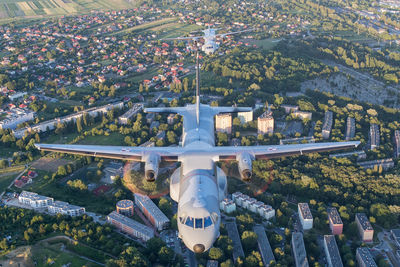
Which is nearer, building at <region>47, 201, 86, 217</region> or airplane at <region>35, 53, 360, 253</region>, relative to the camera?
airplane at <region>35, 53, 360, 253</region>

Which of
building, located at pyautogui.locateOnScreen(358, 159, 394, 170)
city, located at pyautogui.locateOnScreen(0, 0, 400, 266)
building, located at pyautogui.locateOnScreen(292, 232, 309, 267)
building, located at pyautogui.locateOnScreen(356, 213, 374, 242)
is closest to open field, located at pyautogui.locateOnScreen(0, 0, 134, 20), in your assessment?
city, located at pyautogui.locateOnScreen(0, 0, 400, 266)

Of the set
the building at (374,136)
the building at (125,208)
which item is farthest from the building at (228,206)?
the building at (374,136)

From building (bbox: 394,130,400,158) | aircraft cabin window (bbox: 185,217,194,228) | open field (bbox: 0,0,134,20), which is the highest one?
aircraft cabin window (bbox: 185,217,194,228)

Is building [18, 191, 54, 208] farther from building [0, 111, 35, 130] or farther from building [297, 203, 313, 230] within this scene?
building [297, 203, 313, 230]

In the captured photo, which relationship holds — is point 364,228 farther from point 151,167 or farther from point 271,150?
point 151,167

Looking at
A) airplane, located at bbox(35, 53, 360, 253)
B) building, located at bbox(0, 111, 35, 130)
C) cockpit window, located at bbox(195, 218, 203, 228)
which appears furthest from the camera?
building, located at bbox(0, 111, 35, 130)

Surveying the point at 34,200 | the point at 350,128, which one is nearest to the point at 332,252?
the point at 350,128

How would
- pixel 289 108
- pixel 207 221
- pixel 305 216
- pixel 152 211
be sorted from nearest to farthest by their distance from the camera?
1. pixel 207 221
2. pixel 305 216
3. pixel 152 211
4. pixel 289 108
